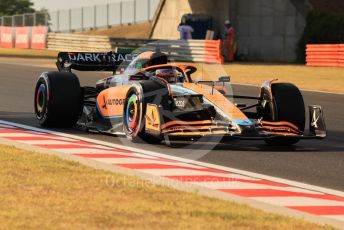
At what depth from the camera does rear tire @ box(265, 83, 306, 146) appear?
475 inches

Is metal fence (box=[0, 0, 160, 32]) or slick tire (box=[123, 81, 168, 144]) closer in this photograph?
slick tire (box=[123, 81, 168, 144])

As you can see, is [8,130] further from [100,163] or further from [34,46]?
[34,46]

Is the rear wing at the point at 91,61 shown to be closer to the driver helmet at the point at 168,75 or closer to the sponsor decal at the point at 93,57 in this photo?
the sponsor decal at the point at 93,57

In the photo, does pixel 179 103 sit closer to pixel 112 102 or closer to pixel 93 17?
pixel 112 102

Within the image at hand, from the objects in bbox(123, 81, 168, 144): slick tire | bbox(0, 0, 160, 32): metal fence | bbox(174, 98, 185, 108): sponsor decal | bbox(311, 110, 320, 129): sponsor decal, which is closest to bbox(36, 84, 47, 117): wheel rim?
bbox(123, 81, 168, 144): slick tire

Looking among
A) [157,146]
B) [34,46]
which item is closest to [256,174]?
[157,146]

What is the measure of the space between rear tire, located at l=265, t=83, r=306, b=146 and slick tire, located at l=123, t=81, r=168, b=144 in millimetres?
1510

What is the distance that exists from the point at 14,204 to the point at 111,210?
826 millimetres

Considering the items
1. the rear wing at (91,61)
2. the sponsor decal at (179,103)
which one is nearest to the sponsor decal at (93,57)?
the rear wing at (91,61)

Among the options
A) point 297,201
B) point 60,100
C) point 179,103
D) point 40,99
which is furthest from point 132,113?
point 297,201

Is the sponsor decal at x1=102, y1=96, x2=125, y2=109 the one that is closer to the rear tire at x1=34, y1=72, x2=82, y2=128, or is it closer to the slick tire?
the slick tire

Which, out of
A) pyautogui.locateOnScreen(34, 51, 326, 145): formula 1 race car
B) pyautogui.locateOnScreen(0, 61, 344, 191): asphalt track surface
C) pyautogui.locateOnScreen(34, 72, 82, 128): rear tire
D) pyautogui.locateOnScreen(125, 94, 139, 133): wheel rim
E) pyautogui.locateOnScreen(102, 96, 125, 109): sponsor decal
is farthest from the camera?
pyautogui.locateOnScreen(34, 72, 82, 128): rear tire

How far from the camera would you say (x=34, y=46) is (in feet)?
180

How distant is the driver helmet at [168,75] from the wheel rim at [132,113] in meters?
0.60
